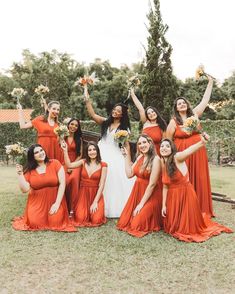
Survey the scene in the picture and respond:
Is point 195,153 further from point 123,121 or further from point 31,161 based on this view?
point 31,161

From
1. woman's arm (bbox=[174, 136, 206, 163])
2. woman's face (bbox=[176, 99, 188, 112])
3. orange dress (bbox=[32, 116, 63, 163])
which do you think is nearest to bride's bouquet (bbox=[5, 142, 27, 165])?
orange dress (bbox=[32, 116, 63, 163])

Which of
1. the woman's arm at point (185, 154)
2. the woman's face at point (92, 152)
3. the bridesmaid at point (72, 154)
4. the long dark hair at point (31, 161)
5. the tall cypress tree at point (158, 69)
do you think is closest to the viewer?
the woman's arm at point (185, 154)

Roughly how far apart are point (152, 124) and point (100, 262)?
315 cm

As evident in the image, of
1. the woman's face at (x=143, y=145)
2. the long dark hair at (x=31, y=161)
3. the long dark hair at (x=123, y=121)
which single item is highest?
the long dark hair at (x=123, y=121)

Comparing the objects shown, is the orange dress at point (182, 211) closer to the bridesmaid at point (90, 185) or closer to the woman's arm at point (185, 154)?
the woman's arm at point (185, 154)

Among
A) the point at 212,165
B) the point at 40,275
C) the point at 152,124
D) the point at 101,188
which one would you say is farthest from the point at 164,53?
the point at 40,275

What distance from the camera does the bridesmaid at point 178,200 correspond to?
19.5ft

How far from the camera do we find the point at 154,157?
634 centimetres

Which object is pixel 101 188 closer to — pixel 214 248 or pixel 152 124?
pixel 152 124

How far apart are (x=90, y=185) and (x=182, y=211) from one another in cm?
177

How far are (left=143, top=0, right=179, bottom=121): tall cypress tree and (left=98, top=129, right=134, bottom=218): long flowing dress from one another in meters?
7.01

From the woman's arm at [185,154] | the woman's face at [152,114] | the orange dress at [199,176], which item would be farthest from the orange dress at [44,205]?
the orange dress at [199,176]

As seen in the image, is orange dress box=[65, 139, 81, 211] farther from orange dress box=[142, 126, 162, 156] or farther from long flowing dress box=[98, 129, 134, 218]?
orange dress box=[142, 126, 162, 156]

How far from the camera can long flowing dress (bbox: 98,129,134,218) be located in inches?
289
